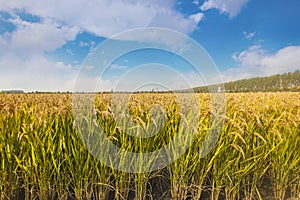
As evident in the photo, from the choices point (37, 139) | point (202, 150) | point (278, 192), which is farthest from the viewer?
point (278, 192)

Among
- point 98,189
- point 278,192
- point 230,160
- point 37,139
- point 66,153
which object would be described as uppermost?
point 37,139

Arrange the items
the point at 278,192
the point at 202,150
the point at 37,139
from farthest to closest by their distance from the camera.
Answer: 1. the point at 278,192
2. the point at 202,150
3. the point at 37,139

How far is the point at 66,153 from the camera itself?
2.54 meters

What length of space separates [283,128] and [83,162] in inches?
94.9

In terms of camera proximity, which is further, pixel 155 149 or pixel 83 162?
pixel 155 149

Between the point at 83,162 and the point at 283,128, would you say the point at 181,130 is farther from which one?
the point at 283,128

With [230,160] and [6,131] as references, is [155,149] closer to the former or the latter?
[230,160]

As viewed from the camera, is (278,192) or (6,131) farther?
(278,192)

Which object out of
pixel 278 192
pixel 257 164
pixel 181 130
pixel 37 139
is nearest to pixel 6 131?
pixel 37 139

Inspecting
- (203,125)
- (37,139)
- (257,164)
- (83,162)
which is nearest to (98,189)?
(83,162)

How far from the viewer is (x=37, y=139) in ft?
8.06

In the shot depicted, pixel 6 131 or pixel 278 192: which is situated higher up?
pixel 6 131

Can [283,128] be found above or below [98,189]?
above

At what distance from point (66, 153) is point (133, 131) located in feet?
2.39
